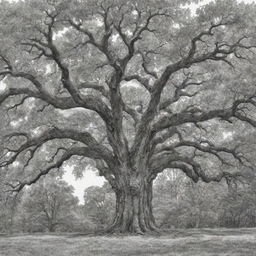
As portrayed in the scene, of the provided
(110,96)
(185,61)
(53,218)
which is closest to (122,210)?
(110,96)

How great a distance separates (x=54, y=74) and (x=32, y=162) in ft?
28.3

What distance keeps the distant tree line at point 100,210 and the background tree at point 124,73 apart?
774 centimetres

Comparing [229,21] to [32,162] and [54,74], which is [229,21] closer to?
[54,74]

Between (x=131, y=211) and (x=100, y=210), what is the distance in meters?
19.3

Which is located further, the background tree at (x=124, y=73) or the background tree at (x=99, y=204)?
the background tree at (x=99, y=204)

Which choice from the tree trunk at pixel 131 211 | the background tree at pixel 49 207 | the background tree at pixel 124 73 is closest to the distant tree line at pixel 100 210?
the background tree at pixel 49 207

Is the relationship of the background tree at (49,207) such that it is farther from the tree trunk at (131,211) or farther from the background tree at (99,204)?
the tree trunk at (131,211)

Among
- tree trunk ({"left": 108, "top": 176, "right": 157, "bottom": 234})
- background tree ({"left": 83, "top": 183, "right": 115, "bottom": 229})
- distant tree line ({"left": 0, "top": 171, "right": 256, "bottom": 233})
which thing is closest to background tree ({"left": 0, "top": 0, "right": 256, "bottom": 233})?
tree trunk ({"left": 108, "top": 176, "right": 157, "bottom": 234})

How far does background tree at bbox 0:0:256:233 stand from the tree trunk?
0.17ft

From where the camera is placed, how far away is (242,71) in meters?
20.9

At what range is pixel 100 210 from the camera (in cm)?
3944

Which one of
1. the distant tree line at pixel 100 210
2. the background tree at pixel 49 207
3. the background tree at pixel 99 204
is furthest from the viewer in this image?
the background tree at pixel 99 204

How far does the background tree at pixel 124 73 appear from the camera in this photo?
58.5 ft

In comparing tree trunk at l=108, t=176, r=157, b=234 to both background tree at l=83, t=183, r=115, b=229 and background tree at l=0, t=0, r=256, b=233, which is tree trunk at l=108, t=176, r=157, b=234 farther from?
background tree at l=83, t=183, r=115, b=229
